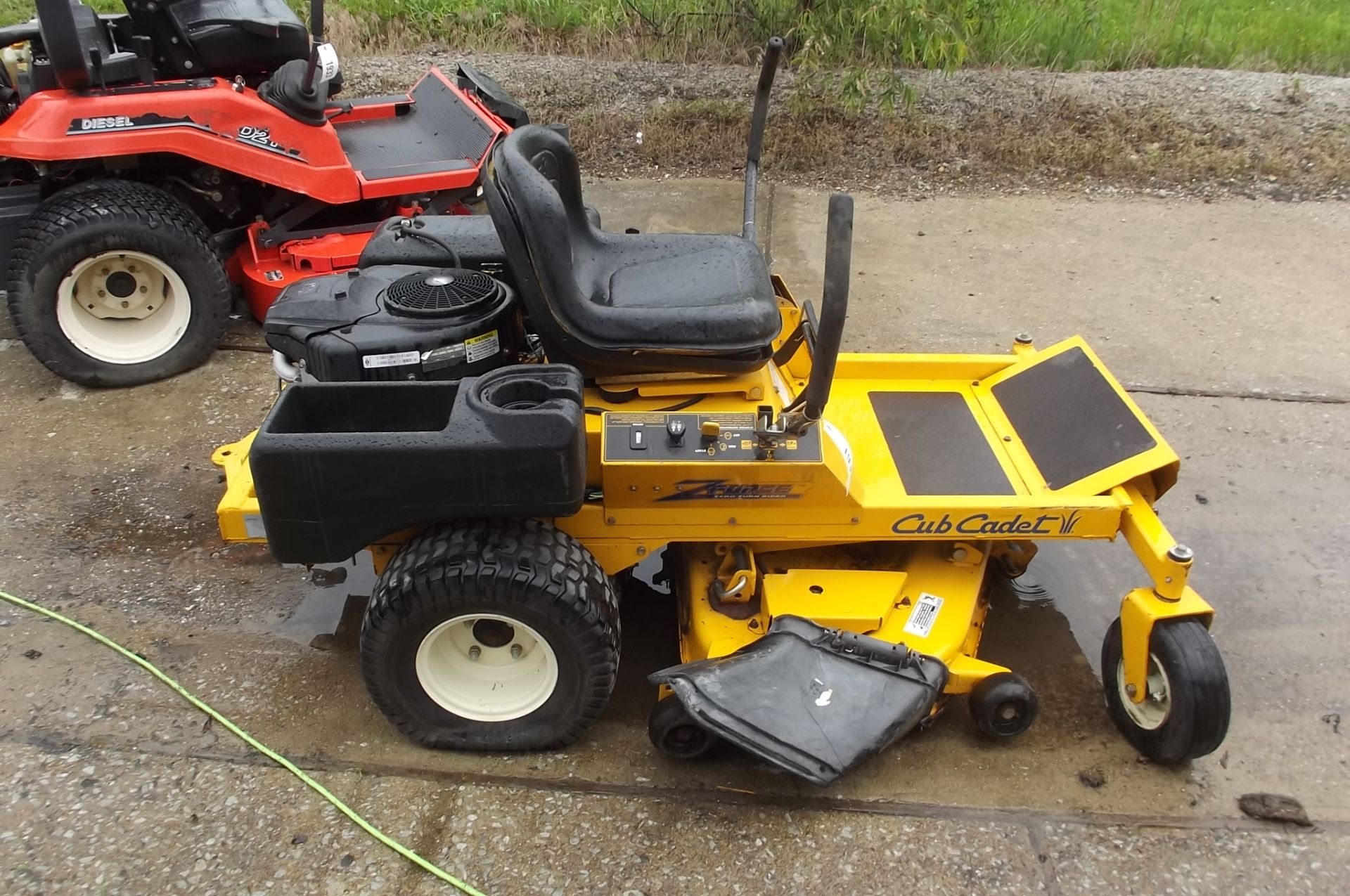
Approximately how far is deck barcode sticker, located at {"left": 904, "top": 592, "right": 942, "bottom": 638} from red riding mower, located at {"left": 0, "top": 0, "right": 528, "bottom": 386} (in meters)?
2.56

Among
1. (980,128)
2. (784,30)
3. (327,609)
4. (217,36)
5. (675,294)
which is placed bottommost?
(327,609)

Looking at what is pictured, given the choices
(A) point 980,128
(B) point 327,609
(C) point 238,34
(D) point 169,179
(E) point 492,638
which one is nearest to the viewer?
(E) point 492,638

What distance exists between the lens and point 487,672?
2490mm

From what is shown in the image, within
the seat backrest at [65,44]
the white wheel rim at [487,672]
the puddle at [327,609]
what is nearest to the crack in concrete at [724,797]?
the white wheel rim at [487,672]

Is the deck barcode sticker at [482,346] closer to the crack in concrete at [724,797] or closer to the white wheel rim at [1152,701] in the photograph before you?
the crack in concrete at [724,797]

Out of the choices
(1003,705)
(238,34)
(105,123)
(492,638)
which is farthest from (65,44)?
(1003,705)

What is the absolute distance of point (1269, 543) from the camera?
3.28 m

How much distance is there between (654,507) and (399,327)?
733 millimetres

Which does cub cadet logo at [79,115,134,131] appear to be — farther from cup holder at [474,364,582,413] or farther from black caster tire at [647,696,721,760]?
black caster tire at [647,696,721,760]

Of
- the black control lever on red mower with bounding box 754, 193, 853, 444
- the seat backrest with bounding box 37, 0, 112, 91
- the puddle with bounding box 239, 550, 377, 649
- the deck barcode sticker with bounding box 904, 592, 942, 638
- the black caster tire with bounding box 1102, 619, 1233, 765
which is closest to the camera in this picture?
the black control lever on red mower with bounding box 754, 193, 853, 444

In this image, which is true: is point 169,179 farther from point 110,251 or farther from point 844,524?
point 844,524

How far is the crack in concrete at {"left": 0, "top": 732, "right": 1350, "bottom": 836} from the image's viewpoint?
233 cm

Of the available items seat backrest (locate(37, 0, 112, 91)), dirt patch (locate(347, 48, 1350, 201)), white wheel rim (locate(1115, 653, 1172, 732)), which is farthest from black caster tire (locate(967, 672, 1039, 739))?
dirt patch (locate(347, 48, 1350, 201))

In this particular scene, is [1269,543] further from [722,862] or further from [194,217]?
[194,217]
